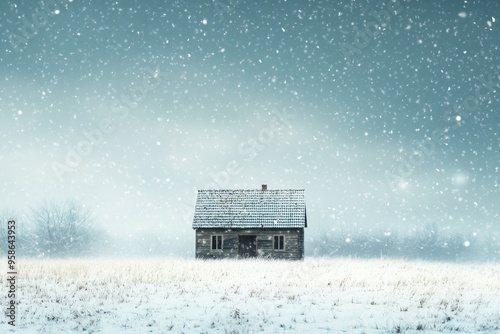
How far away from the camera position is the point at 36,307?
1008 cm

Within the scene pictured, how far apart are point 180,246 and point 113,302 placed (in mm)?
133713

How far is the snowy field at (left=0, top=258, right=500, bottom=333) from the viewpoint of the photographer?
8.56 m

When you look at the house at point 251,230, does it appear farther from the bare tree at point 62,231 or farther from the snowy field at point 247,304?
the bare tree at point 62,231

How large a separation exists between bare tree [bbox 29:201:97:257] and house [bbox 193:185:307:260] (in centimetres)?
3502

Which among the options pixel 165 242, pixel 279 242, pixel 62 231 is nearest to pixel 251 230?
pixel 279 242

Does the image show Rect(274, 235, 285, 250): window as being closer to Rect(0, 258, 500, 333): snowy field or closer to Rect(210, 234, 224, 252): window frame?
Rect(210, 234, 224, 252): window frame

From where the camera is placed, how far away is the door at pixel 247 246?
33000 millimetres

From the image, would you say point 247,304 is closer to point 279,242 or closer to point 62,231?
point 279,242

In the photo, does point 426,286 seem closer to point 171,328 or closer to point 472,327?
point 472,327

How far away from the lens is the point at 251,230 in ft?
109

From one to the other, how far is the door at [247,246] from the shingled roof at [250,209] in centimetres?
96

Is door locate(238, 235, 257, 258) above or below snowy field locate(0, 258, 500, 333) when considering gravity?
above

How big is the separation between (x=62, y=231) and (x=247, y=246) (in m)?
38.8

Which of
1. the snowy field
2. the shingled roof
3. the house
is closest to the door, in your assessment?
the house
